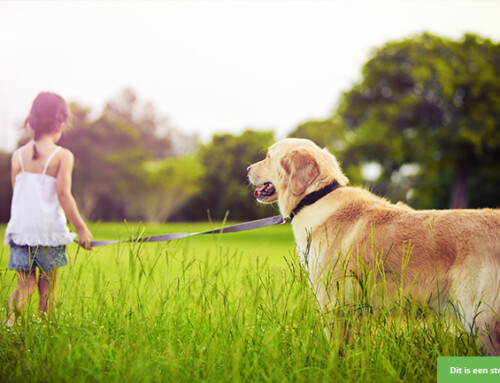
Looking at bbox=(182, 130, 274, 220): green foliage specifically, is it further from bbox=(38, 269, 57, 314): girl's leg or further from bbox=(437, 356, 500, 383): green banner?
bbox=(437, 356, 500, 383): green banner

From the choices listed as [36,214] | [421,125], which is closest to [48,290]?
[36,214]

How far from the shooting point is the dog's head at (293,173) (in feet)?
11.4

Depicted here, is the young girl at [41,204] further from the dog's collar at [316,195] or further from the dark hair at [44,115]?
the dog's collar at [316,195]

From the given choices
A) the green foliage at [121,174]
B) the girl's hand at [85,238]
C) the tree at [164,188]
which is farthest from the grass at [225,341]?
the tree at [164,188]

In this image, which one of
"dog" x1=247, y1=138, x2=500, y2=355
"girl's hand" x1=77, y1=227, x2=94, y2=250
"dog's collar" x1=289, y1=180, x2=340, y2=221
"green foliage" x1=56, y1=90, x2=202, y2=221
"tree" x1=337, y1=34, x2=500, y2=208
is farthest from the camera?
"green foliage" x1=56, y1=90, x2=202, y2=221

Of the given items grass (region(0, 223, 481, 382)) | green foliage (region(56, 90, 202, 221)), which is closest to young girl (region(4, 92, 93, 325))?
grass (region(0, 223, 481, 382))

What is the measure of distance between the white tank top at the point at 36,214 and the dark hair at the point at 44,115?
0.88 ft

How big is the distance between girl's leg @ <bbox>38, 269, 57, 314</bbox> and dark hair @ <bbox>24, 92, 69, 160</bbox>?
121 cm

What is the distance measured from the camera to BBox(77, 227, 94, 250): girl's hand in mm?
3703

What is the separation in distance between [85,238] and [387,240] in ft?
8.44

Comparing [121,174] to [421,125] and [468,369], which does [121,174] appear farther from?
[468,369]

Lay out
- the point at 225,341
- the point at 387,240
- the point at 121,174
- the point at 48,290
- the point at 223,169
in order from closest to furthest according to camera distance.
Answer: the point at 225,341, the point at 387,240, the point at 48,290, the point at 121,174, the point at 223,169

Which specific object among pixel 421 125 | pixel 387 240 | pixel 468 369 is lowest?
pixel 468 369

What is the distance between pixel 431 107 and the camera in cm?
1980
